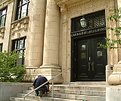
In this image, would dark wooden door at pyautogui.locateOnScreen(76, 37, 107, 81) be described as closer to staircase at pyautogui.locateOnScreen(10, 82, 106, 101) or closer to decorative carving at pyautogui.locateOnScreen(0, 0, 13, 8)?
staircase at pyautogui.locateOnScreen(10, 82, 106, 101)

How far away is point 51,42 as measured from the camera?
14.1 meters

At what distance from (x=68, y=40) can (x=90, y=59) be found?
2.08 meters

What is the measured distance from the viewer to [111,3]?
1245cm

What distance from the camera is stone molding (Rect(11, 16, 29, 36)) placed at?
1688 cm

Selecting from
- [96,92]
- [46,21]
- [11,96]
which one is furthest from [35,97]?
[46,21]

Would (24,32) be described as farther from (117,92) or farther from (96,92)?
(117,92)

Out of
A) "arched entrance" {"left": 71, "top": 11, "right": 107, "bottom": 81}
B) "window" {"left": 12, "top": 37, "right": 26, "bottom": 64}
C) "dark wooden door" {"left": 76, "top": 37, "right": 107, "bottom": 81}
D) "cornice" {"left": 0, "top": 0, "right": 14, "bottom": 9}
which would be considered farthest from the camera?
"cornice" {"left": 0, "top": 0, "right": 14, "bottom": 9}

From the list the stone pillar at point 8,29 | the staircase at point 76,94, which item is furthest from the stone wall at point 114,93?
the stone pillar at point 8,29

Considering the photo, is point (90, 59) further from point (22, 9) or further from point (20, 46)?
point (22, 9)

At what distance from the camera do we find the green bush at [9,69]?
1295 cm

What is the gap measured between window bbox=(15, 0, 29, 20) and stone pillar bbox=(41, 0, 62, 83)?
12.4 feet

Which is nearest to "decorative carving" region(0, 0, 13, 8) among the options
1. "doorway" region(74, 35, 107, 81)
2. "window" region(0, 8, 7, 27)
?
"window" region(0, 8, 7, 27)

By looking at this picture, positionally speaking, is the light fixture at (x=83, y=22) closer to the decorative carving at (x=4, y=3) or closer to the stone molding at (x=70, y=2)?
the stone molding at (x=70, y=2)

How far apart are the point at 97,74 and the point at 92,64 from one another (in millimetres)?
658
